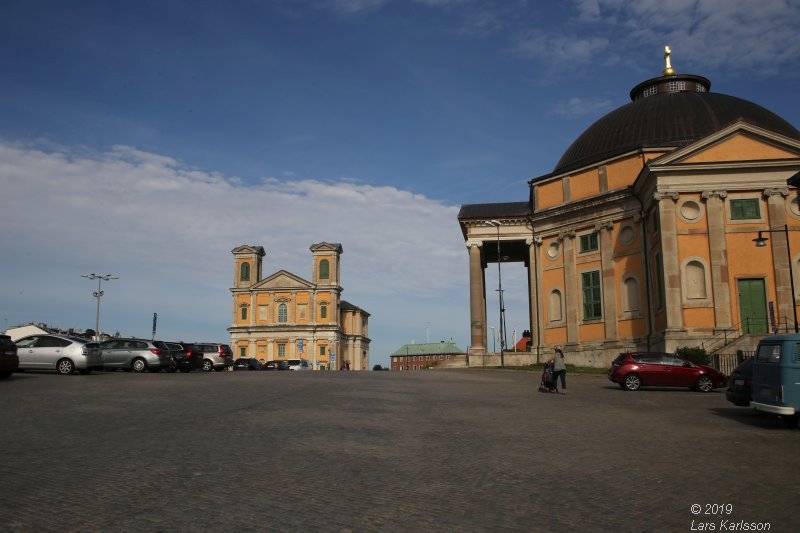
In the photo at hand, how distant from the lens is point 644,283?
42906 millimetres

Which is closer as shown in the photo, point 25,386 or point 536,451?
point 536,451

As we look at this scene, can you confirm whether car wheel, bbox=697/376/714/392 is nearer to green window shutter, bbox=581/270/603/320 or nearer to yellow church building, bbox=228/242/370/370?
green window shutter, bbox=581/270/603/320

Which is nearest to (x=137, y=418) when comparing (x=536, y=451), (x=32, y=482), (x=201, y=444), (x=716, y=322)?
(x=201, y=444)

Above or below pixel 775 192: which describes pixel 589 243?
below

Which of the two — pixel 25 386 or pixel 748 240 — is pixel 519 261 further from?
pixel 25 386

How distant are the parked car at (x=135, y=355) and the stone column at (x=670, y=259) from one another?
26.5 metres

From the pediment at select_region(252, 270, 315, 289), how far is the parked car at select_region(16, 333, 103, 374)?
3494 inches

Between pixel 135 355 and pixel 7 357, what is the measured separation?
9.53 m

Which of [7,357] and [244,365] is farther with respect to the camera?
[244,365]

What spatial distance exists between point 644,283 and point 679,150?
870 cm

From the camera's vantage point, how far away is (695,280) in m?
38.2

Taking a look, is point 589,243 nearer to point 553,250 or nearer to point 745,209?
point 553,250

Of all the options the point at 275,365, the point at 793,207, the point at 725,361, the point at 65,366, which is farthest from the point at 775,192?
the point at 275,365

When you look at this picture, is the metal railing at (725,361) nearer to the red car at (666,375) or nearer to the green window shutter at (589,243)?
the red car at (666,375)
